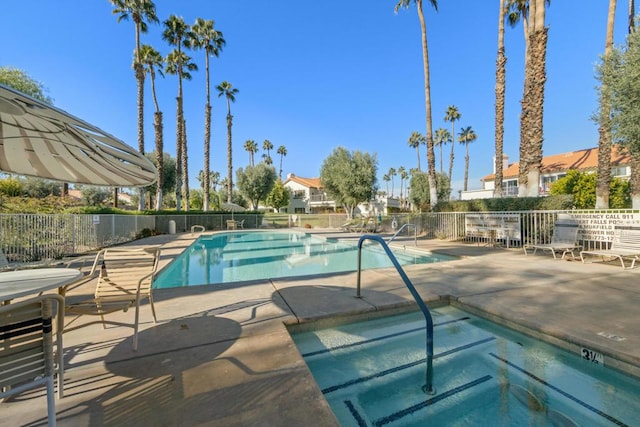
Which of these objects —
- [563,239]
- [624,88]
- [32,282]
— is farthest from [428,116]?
[32,282]

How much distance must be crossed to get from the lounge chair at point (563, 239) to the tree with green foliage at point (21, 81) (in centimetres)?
2540

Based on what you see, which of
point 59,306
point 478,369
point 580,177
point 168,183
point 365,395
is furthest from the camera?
point 168,183

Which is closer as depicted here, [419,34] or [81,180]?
[81,180]

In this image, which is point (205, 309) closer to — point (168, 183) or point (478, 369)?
point (478, 369)

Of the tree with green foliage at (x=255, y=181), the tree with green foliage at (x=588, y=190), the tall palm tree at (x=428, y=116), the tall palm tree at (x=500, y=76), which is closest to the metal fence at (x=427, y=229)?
the tall palm tree at (x=428, y=116)

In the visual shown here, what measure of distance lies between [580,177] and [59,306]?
29.5m

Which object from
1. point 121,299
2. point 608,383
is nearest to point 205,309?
point 121,299

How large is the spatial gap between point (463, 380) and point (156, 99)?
26.2 meters

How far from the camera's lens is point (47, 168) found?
3.97 meters

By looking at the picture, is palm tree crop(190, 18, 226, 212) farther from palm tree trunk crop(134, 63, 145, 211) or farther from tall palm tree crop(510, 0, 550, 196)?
tall palm tree crop(510, 0, 550, 196)

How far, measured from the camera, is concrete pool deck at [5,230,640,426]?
187 centimetres

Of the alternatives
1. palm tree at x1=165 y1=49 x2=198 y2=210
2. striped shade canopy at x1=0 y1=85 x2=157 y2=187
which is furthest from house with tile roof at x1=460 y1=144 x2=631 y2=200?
striped shade canopy at x1=0 y1=85 x2=157 y2=187

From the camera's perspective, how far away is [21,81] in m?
16.9

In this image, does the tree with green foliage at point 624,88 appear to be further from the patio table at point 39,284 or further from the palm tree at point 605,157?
the patio table at point 39,284
